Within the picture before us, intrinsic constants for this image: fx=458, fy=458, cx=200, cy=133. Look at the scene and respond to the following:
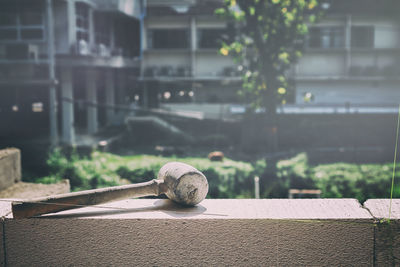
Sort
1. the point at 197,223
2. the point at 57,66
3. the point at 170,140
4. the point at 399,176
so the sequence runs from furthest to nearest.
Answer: the point at 170,140
the point at 57,66
the point at 399,176
the point at 197,223

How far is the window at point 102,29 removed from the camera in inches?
731

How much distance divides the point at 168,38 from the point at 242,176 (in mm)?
11740

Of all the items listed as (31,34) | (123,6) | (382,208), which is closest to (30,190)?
(382,208)

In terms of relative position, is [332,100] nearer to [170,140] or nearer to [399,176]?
[170,140]

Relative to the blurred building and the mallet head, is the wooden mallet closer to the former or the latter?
the mallet head

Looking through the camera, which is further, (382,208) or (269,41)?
(269,41)

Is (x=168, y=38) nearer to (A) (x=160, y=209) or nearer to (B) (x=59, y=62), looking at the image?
(B) (x=59, y=62)

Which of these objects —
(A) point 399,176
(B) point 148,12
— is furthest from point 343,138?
(B) point 148,12

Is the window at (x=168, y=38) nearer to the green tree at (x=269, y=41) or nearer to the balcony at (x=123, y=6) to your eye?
the balcony at (x=123, y=6)

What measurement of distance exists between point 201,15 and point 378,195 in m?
13.2

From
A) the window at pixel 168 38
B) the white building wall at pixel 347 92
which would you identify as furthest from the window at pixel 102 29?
the white building wall at pixel 347 92

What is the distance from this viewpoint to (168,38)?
21.0 meters

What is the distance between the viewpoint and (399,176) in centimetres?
1081

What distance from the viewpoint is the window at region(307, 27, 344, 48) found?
67.9ft
